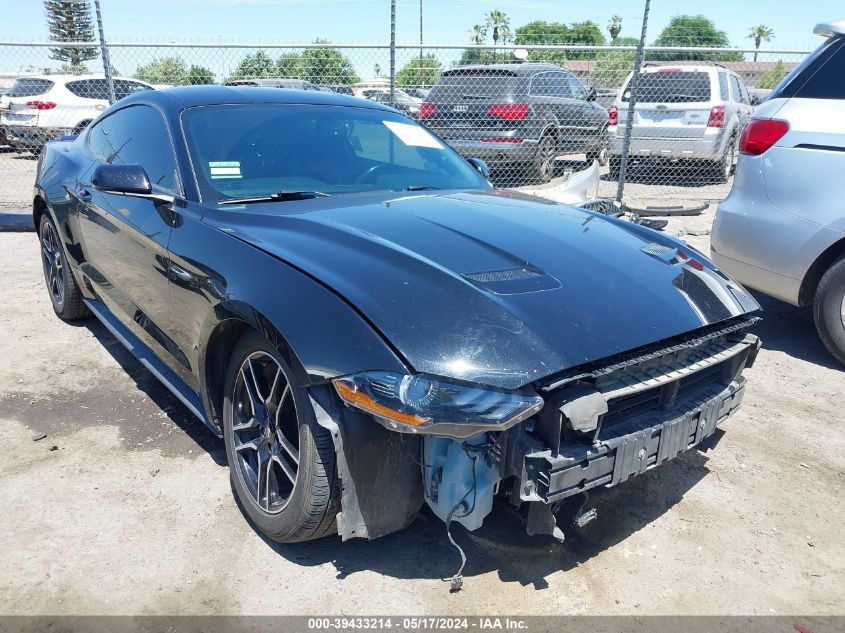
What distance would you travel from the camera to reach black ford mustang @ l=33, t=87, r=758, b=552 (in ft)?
6.24

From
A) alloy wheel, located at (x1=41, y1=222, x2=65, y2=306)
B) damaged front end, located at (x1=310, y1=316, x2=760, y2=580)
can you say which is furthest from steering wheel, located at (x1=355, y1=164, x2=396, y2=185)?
alloy wheel, located at (x1=41, y1=222, x2=65, y2=306)

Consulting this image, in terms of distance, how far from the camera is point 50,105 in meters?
12.6

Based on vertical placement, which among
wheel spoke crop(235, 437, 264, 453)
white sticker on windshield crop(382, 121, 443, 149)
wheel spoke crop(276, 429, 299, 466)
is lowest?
wheel spoke crop(235, 437, 264, 453)

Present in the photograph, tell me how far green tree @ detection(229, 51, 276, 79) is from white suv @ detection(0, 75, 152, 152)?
11.4 ft

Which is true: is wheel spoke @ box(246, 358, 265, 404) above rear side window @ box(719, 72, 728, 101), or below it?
below

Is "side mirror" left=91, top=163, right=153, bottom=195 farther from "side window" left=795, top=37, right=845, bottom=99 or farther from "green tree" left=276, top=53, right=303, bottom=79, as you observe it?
"green tree" left=276, top=53, right=303, bottom=79

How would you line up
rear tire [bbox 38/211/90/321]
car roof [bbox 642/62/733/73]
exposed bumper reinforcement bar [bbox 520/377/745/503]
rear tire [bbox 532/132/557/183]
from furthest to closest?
car roof [bbox 642/62/733/73]
rear tire [bbox 532/132/557/183]
rear tire [bbox 38/211/90/321]
exposed bumper reinforcement bar [bbox 520/377/745/503]

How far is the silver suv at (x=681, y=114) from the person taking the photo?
10.1 m

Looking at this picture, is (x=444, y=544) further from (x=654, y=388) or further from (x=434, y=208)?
(x=434, y=208)

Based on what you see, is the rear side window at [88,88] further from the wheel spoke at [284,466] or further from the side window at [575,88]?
the wheel spoke at [284,466]

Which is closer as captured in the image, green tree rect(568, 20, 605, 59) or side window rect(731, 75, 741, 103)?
side window rect(731, 75, 741, 103)

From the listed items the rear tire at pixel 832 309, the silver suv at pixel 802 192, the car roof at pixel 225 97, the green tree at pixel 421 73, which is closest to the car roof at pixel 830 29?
the silver suv at pixel 802 192

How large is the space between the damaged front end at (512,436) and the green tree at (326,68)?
26.6ft

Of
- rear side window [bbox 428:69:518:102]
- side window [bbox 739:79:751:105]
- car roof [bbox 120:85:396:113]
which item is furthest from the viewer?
side window [bbox 739:79:751:105]
